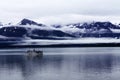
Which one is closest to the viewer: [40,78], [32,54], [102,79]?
[102,79]

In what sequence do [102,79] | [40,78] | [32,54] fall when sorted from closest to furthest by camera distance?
1. [102,79]
2. [40,78]
3. [32,54]

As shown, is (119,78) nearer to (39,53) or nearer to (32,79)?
(32,79)

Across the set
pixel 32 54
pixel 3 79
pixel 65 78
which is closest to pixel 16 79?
pixel 3 79

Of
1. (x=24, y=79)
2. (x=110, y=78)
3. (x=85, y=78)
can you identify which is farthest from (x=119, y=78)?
(x=24, y=79)

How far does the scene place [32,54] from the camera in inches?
5600

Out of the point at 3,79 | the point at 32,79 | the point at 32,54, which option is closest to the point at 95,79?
the point at 32,79

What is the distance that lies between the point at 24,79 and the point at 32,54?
8600 centimetres

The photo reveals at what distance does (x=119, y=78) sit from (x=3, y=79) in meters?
15.8

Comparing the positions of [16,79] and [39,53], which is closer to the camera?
[16,79]

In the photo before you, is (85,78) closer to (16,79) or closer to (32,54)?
(16,79)

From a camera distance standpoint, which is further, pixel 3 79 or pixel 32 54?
pixel 32 54

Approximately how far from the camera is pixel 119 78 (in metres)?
54.9

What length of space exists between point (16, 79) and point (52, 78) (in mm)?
5109

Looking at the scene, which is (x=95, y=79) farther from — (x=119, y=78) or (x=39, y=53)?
(x=39, y=53)
